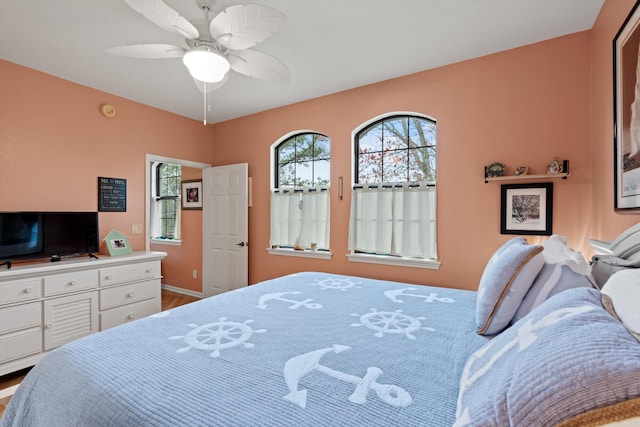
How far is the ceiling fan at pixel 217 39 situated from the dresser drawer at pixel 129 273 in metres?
2.08

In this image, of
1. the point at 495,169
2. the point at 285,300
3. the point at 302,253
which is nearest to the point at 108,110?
the point at 302,253

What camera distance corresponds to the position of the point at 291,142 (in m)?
3.96

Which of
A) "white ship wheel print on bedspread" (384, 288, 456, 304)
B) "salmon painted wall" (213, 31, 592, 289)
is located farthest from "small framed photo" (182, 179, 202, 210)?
"white ship wheel print on bedspread" (384, 288, 456, 304)

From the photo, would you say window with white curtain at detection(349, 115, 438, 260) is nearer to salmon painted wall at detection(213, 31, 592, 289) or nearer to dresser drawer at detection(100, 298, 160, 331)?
salmon painted wall at detection(213, 31, 592, 289)

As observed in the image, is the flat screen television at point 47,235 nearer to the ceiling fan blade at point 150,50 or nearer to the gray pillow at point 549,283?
the ceiling fan blade at point 150,50

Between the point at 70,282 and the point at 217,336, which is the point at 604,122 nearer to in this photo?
the point at 217,336

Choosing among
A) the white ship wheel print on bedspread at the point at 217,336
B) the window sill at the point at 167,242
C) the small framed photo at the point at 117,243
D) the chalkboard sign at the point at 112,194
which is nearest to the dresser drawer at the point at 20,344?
the small framed photo at the point at 117,243

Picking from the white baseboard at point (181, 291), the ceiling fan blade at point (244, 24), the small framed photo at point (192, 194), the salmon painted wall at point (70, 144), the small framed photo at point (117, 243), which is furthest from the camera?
the small framed photo at point (192, 194)

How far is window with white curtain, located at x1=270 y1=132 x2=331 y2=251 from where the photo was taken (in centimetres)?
358

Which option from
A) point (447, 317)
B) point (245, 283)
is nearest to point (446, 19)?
point (447, 317)

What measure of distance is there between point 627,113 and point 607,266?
2.97 feet

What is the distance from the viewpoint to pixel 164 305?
423 cm

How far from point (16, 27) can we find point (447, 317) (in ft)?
11.7

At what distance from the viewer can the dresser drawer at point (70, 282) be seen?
2.57m
